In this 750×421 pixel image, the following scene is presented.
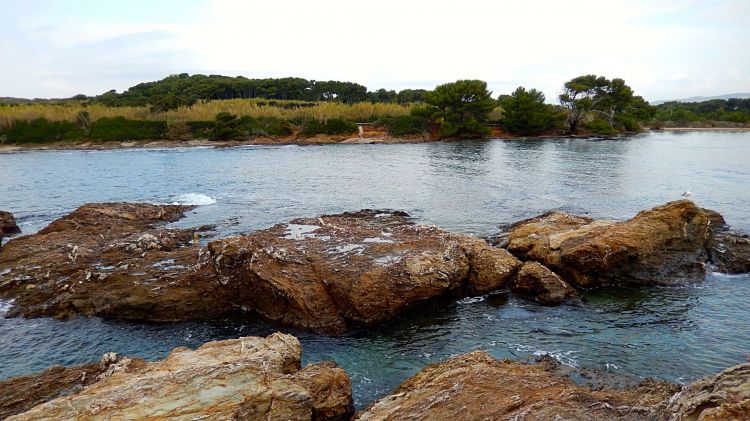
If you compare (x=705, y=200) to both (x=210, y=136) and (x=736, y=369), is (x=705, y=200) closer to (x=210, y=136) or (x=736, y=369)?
(x=736, y=369)

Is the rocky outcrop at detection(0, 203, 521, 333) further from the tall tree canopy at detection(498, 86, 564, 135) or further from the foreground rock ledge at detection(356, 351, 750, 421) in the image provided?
the tall tree canopy at detection(498, 86, 564, 135)

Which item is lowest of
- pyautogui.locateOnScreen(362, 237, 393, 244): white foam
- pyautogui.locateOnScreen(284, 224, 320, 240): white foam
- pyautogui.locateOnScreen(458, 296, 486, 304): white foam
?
pyautogui.locateOnScreen(458, 296, 486, 304): white foam

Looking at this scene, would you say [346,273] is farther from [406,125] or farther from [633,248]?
[406,125]

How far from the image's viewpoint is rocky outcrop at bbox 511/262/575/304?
12693mm

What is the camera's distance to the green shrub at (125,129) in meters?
65.6

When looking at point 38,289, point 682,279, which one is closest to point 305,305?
point 38,289

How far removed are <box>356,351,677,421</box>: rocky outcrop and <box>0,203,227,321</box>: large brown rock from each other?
7.42 m

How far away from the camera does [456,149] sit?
183 ft

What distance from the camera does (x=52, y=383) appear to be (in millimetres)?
8016

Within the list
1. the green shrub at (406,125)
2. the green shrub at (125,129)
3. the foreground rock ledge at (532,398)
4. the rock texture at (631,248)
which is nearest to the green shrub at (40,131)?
the green shrub at (125,129)

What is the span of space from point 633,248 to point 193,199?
72.4 ft

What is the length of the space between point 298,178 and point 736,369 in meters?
31.9

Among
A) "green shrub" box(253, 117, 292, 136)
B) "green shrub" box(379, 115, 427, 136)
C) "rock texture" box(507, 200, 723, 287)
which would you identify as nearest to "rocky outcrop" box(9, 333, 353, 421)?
"rock texture" box(507, 200, 723, 287)

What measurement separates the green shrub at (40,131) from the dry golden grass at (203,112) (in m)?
0.94
